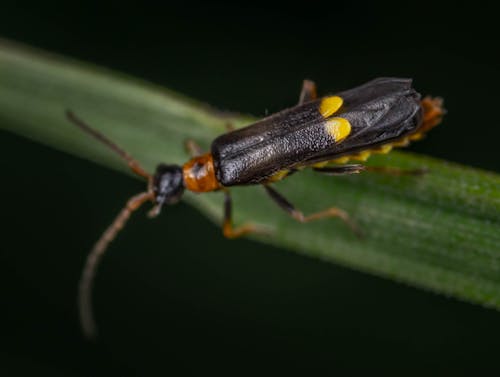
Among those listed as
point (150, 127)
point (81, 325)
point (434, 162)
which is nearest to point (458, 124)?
point (434, 162)

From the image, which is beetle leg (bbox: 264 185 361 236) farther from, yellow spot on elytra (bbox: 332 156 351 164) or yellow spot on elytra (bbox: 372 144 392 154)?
yellow spot on elytra (bbox: 372 144 392 154)

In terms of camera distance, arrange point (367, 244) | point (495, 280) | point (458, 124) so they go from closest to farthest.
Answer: point (495, 280) < point (367, 244) < point (458, 124)

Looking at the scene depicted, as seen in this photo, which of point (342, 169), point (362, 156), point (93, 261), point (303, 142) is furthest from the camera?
point (93, 261)

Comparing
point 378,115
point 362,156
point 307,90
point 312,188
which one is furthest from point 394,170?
point 307,90

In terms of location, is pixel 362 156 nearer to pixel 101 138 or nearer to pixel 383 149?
pixel 383 149

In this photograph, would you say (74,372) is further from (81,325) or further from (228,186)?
(228,186)

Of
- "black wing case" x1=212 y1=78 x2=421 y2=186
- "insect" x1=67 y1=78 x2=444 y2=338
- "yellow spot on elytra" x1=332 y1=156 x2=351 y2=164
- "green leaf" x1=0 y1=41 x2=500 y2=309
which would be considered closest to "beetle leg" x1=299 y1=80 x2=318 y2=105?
"insect" x1=67 y1=78 x2=444 y2=338
